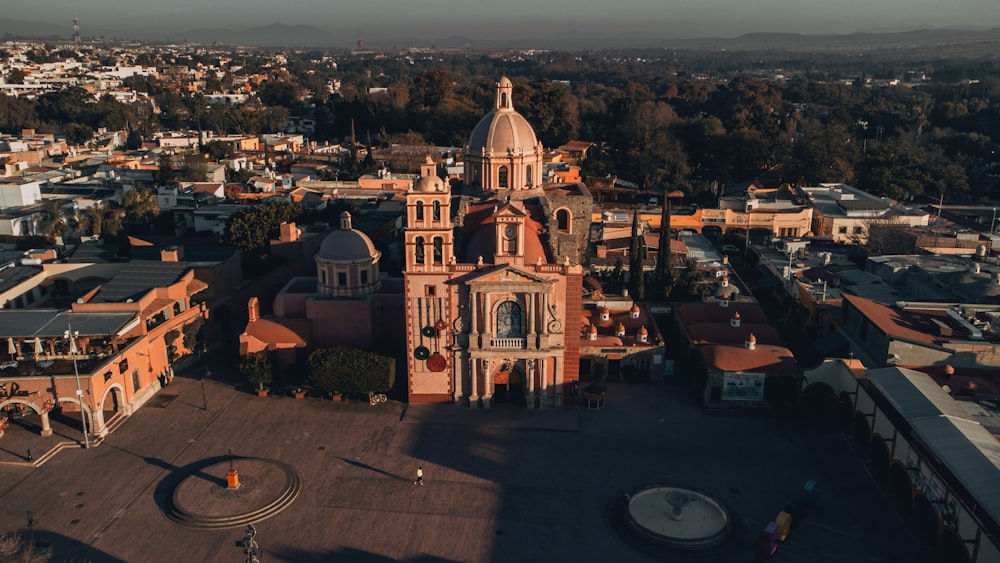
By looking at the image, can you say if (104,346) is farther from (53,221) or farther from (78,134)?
(78,134)

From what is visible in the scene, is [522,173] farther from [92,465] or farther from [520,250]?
[92,465]

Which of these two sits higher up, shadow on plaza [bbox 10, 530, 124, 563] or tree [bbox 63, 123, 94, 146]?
tree [bbox 63, 123, 94, 146]

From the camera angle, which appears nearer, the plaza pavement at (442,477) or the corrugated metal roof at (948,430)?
the corrugated metal roof at (948,430)

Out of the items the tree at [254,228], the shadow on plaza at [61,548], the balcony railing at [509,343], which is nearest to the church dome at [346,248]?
the balcony railing at [509,343]

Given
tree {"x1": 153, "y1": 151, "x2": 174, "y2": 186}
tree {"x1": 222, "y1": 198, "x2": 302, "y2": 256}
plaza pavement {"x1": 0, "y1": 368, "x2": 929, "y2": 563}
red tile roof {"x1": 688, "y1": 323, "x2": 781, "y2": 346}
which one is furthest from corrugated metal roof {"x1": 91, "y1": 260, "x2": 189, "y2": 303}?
tree {"x1": 153, "y1": 151, "x2": 174, "y2": 186}

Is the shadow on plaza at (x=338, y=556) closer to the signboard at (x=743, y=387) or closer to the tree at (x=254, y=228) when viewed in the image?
the signboard at (x=743, y=387)

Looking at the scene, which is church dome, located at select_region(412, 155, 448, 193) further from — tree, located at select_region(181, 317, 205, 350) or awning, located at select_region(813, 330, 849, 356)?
awning, located at select_region(813, 330, 849, 356)

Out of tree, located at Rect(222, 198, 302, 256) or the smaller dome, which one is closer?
the smaller dome
